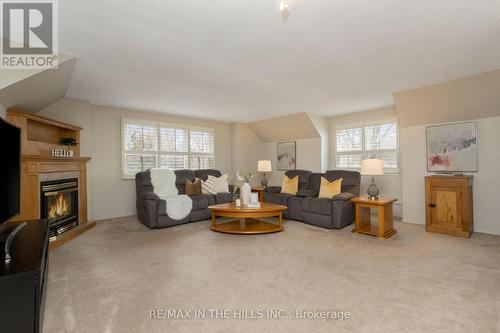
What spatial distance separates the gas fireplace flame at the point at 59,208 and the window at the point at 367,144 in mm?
5797

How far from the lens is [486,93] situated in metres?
3.66

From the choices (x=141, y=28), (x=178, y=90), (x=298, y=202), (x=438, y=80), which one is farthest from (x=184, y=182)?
(x=438, y=80)

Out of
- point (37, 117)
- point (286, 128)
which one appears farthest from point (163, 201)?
point (286, 128)

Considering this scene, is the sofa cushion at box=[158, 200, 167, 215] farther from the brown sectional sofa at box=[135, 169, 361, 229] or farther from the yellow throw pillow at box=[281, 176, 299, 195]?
the yellow throw pillow at box=[281, 176, 299, 195]

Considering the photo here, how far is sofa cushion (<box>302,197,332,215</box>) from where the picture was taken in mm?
4395

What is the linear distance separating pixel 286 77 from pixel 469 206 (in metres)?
3.47

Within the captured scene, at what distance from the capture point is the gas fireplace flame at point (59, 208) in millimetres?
3646

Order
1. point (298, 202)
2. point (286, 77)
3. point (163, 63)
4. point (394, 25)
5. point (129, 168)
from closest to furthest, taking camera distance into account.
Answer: point (394, 25), point (163, 63), point (286, 77), point (298, 202), point (129, 168)

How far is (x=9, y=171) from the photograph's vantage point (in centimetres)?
196

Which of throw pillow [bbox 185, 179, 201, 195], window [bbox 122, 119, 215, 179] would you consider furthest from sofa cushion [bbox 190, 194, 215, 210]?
window [bbox 122, 119, 215, 179]

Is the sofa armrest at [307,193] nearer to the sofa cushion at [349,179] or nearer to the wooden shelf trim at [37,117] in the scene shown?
the sofa cushion at [349,179]

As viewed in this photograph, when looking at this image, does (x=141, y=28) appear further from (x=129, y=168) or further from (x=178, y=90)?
(x=129, y=168)

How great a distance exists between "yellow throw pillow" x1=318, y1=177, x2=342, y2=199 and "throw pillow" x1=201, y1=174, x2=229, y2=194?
2.13m

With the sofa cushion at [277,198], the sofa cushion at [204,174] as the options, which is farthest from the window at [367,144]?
the sofa cushion at [204,174]
